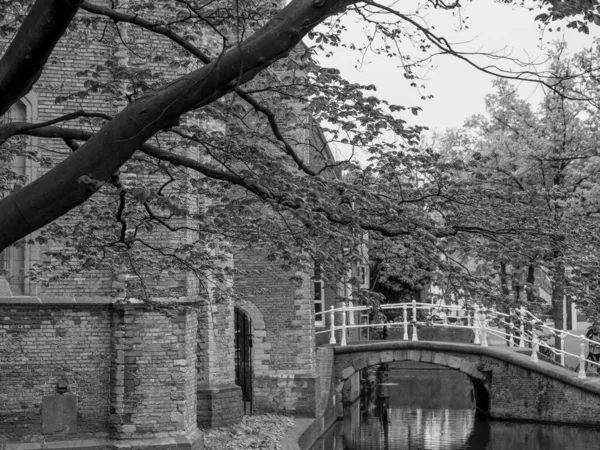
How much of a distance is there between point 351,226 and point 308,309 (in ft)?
37.2

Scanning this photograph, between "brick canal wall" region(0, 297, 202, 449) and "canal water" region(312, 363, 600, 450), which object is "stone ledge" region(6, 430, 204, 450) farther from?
"canal water" region(312, 363, 600, 450)

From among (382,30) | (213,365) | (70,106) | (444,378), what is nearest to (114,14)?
(382,30)

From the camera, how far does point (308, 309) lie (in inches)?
813

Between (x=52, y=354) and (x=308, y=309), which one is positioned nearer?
(x=52, y=354)

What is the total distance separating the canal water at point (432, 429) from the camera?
20219mm

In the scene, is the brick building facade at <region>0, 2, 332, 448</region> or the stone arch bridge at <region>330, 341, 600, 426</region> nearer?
the brick building facade at <region>0, 2, 332, 448</region>

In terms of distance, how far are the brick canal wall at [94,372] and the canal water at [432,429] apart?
6586 mm

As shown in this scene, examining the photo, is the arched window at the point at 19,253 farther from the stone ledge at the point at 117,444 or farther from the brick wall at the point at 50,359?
the stone ledge at the point at 117,444

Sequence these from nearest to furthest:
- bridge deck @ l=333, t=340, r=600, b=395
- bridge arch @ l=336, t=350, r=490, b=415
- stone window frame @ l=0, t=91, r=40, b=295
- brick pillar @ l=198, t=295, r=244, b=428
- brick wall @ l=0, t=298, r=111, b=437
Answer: brick wall @ l=0, t=298, r=111, b=437 < stone window frame @ l=0, t=91, r=40, b=295 < brick pillar @ l=198, t=295, r=244, b=428 < bridge deck @ l=333, t=340, r=600, b=395 < bridge arch @ l=336, t=350, r=490, b=415

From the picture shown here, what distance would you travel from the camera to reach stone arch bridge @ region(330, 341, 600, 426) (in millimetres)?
22328

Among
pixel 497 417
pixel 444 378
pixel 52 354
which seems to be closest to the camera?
pixel 52 354

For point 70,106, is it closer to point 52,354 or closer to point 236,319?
point 52,354

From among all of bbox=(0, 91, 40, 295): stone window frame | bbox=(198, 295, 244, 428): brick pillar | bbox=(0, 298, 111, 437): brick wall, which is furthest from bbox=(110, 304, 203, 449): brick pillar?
bbox=(198, 295, 244, 428): brick pillar

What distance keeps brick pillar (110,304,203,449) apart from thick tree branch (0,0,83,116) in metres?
6.43
